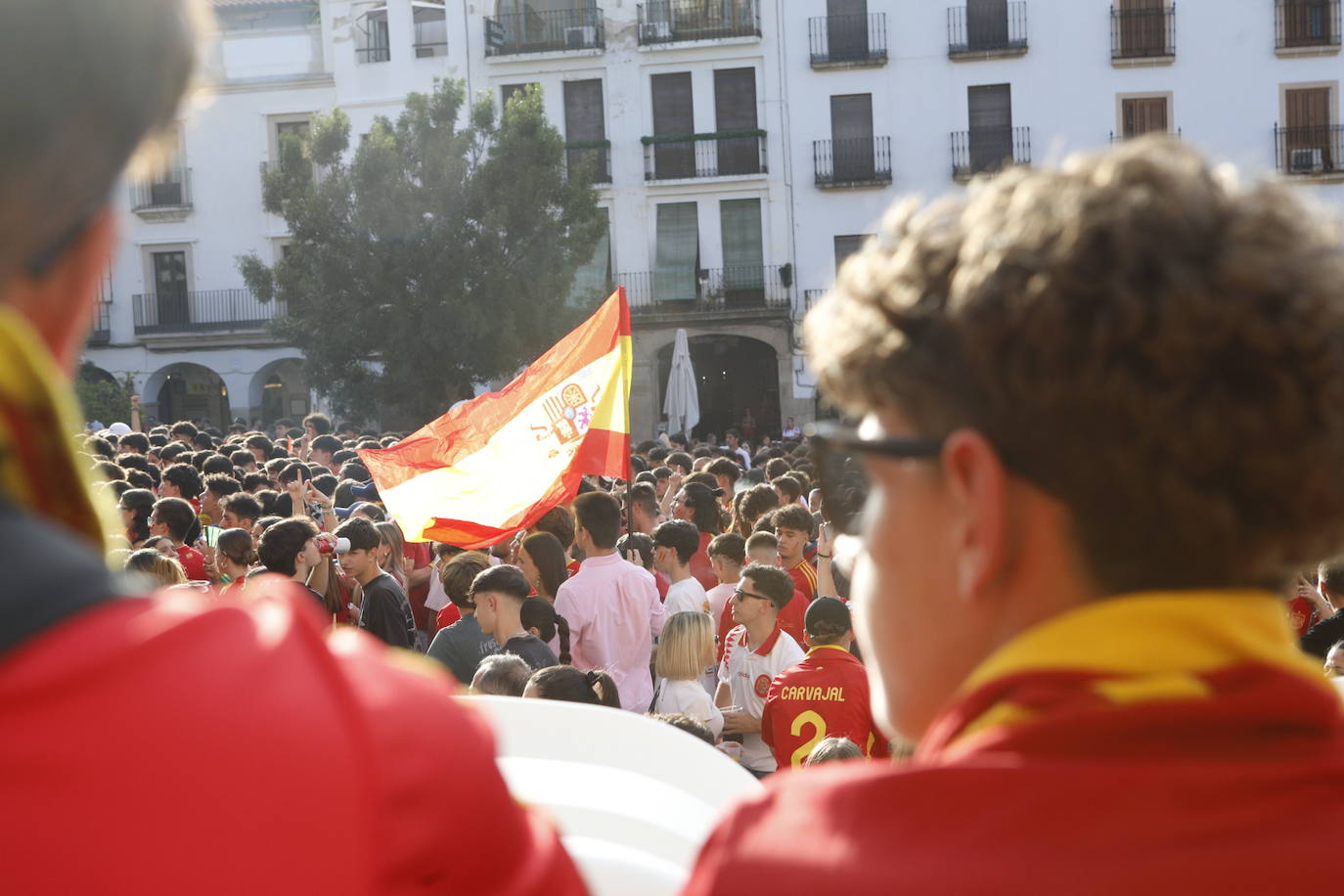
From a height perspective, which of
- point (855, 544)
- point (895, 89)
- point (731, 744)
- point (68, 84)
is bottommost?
point (731, 744)

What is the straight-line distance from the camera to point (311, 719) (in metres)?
0.65

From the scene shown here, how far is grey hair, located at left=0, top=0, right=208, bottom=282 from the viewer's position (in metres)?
0.67

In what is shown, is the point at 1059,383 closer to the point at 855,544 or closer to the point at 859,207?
the point at 855,544

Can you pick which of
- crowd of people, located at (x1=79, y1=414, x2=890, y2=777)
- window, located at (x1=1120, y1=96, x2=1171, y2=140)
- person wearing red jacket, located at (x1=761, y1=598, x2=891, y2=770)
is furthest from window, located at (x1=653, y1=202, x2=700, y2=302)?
person wearing red jacket, located at (x1=761, y1=598, x2=891, y2=770)

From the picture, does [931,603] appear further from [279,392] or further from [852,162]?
[279,392]

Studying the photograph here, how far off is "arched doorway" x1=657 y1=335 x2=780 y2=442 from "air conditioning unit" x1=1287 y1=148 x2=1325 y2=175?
11585mm

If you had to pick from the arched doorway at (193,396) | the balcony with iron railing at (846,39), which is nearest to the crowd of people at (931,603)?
the balcony with iron railing at (846,39)

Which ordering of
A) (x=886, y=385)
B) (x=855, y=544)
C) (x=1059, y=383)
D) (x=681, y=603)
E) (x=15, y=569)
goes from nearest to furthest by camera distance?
1. (x=15, y=569)
2. (x=1059, y=383)
3. (x=886, y=385)
4. (x=855, y=544)
5. (x=681, y=603)

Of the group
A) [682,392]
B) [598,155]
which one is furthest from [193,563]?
[598,155]

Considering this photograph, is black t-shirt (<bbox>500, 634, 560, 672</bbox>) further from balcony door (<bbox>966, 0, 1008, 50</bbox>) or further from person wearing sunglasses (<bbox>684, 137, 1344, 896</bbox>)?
balcony door (<bbox>966, 0, 1008, 50</bbox>)

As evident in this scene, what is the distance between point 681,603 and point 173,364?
95.4ft

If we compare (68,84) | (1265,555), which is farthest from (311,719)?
(1265,555)

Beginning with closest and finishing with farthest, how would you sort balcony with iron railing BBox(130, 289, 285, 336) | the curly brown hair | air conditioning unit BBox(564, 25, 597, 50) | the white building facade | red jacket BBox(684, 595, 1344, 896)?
red jacket BBox(684, 595, 1344, 896)
the curly brown hair
the white building facade
air conditioning unit BBox(564, 25, 597, 50)
balcony with iron railing BBox(130, 289, 285, 336)

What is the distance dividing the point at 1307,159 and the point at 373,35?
20.3 metres
